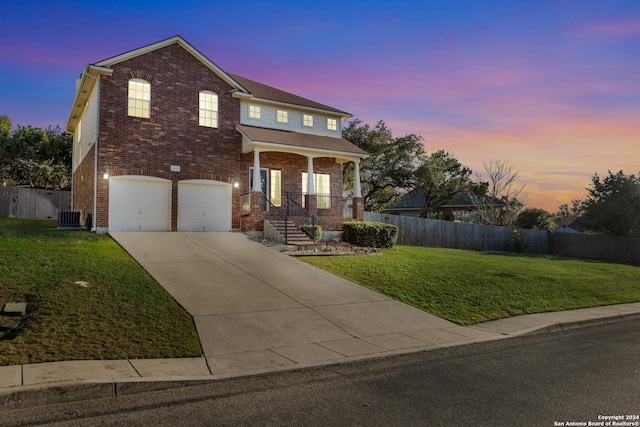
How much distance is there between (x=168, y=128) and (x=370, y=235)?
9.60m

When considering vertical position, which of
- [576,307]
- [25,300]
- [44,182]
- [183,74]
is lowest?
[576,307]

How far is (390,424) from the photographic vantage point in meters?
4.39

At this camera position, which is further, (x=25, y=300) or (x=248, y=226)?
(x=248, y=226)

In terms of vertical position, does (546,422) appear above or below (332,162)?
below

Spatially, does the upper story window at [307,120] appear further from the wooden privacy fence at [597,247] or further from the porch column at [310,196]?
the wooden privacy fence at [597,247]

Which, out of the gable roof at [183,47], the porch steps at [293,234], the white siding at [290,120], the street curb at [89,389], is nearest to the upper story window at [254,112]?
the white siding at [290,120]

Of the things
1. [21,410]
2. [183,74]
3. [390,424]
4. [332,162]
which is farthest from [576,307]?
[183,74]

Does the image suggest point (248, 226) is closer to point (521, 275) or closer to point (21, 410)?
point (521, 275)

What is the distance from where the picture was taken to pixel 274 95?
2291cm

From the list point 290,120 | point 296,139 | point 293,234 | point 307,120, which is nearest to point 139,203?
point 293,234

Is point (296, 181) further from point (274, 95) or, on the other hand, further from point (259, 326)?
point (259, 326)

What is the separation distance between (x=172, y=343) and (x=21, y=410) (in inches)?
98.9

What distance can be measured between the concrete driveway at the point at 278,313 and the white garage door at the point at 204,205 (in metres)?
4.35

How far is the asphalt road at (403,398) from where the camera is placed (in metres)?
4.48
